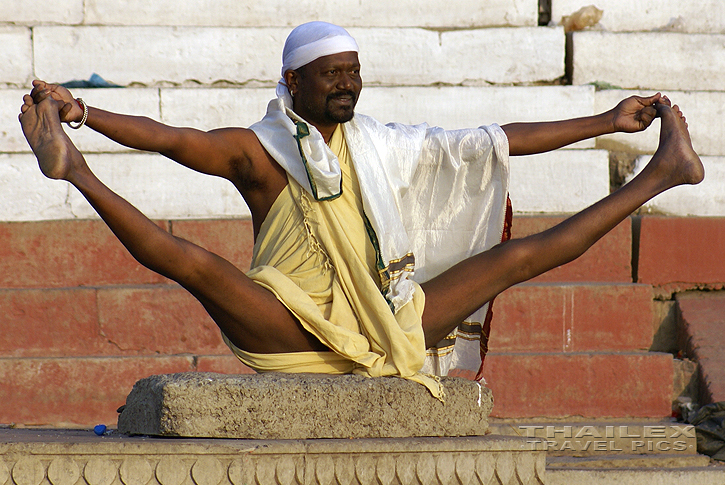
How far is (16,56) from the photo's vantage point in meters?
5.73

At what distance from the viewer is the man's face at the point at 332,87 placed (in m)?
3.35

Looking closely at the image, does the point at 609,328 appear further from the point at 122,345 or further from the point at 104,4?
the point at 104,4

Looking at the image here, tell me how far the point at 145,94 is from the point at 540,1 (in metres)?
2.76

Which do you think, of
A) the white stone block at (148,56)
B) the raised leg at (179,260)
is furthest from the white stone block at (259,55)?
the raised leg at (179,260)

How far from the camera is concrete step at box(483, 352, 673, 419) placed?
4.52 m

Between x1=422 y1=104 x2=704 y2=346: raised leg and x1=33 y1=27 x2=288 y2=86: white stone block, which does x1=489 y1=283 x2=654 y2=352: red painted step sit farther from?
x1=33 y1=27 x2=288 y2=86: white stone block

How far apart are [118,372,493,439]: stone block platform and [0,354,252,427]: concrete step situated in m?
1.42

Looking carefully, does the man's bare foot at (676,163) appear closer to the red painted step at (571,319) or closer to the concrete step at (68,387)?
the red painted step at (571,319)

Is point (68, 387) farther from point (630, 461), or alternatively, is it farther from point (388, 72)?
point (388, 72)

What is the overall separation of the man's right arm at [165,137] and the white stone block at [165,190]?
2118 millimetres

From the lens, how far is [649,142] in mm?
5816

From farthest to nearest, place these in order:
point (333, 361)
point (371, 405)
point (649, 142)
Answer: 1. point (649, 142)
2. point (333, 361)
3. point (371, 405)

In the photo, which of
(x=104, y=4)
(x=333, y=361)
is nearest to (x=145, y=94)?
(x=104, y=4)

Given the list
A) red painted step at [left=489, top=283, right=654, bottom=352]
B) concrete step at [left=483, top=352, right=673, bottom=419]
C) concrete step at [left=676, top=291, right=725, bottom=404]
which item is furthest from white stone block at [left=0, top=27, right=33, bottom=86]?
concrete step at [left=676, top=291, right=725, bottom=404]
